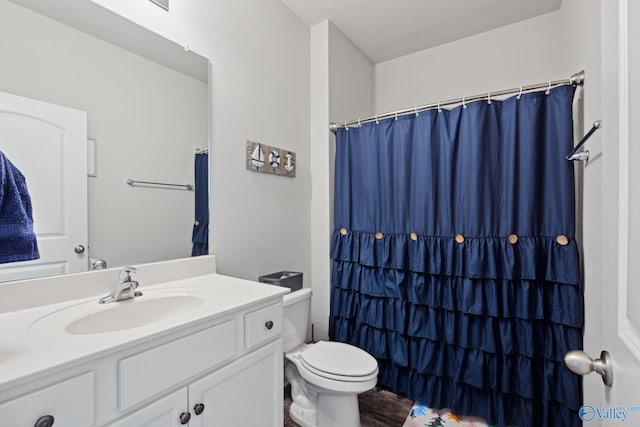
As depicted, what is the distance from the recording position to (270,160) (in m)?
1.87

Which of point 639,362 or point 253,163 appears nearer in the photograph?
point 639,362

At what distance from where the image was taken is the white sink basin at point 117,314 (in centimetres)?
89

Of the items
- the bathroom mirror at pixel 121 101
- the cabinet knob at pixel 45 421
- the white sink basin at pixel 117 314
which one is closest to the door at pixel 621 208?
the cabinet knob at pixel 45 421

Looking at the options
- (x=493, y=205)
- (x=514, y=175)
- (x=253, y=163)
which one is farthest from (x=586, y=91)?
(x=253, y=163)

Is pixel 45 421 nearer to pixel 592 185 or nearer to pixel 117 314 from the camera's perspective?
pixel 117 314

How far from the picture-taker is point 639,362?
0.43 meters

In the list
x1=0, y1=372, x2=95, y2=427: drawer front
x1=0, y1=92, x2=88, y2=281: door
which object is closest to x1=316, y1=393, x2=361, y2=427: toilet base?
x1=0, y1=372, x2=95, y2=427: drawer front

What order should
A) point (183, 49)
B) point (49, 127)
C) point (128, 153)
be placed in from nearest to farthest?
point (49, 127)
point (128, 153)
point (183, 49)

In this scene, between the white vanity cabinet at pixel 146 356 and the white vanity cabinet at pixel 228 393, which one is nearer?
the white vanity cabinet at pixel 146 356

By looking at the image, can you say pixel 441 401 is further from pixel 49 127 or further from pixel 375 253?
pixel 49 127

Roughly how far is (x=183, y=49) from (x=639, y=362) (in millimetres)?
1829

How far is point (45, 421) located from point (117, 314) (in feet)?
1.47

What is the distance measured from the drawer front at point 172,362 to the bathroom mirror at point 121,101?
1.89 ft

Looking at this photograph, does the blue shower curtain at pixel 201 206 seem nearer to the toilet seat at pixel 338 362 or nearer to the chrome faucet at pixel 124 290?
the chrome faucet at pixel 124 290
